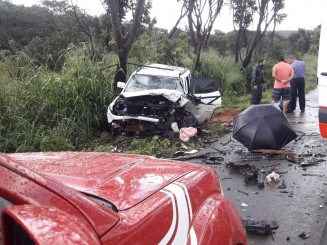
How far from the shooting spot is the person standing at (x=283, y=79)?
31.6 ft

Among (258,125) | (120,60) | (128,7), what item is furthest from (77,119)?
(128,7)

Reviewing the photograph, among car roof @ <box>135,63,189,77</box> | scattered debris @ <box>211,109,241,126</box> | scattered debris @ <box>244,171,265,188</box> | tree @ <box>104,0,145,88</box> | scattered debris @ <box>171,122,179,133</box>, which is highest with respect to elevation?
tree @ <box>104,0,145,88</box>

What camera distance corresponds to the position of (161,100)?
27.9 ft

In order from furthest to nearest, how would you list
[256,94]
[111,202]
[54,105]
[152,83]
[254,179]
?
[256,94]
[152,83]
[54,105]
[254,179]
[111,202]

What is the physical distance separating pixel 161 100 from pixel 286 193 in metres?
4.18

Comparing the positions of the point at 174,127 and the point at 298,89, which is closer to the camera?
the point at 174,127

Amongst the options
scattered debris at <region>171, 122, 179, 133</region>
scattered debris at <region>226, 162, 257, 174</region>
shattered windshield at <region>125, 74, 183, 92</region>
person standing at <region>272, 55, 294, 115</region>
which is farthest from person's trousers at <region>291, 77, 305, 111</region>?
scattered debris at <region>226, 162, 257, 174</region>

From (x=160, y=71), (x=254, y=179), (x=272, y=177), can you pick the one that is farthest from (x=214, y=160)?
(x=160, y=71)

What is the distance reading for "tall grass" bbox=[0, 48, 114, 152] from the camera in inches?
275

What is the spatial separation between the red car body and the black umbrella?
4.13m

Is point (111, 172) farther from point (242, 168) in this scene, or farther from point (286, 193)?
point (242, 168)

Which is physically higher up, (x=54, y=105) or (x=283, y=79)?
(x=283, y=79)

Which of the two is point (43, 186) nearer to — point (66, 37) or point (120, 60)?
point (120, 60)

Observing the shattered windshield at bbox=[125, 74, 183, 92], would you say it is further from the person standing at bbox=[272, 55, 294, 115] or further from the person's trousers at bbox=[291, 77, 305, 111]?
the person's trousers at bbox=[291, 77, 305, 111]
